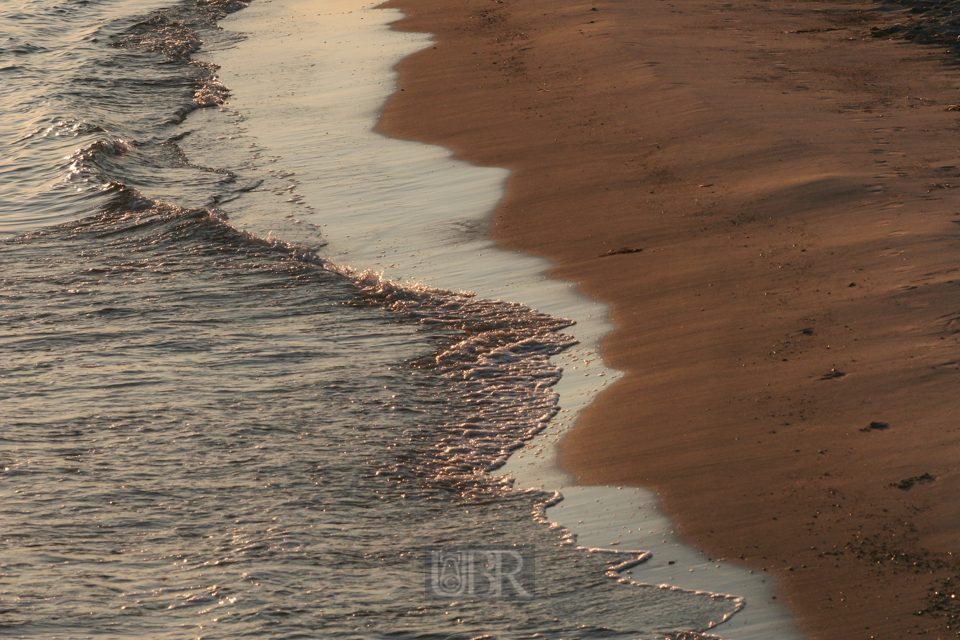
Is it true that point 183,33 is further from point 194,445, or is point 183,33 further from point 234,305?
point 194,445

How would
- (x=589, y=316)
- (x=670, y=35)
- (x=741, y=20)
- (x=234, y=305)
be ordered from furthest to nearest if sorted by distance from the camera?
1. (x=741, y=20)
2. (x=670, y=35)
3. (x=234, y=305)
4. (x=589, y=316)

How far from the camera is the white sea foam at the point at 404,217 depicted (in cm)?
456

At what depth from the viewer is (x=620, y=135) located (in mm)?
9492

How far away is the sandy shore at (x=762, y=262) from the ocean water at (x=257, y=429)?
55 centimetres

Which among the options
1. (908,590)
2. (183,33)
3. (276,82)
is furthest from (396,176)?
(183,33)

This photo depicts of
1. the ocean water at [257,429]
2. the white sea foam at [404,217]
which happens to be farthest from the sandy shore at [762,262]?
the ocean water at [257,429]

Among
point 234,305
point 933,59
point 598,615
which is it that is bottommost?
point 598,615

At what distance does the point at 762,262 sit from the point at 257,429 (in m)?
3.65

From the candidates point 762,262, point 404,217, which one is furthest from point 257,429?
point 762,262

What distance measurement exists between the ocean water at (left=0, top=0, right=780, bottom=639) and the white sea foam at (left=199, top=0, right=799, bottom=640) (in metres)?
0.07

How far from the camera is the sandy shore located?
14.7ft

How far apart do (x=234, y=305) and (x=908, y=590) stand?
511 cm

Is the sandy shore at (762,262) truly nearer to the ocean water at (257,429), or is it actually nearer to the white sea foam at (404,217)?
the white sea foam at (404,217)

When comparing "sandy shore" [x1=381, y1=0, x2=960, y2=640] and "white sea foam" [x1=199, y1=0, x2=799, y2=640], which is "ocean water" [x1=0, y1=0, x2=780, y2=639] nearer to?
"white sea foam" [x1=199, y1=0, x2=799, y2=640]
